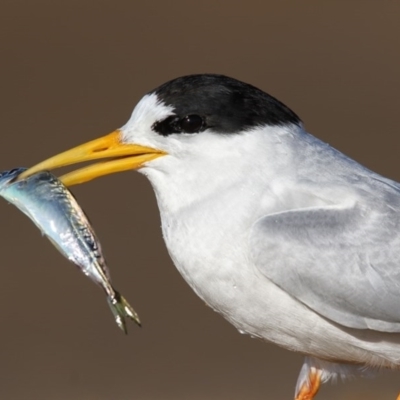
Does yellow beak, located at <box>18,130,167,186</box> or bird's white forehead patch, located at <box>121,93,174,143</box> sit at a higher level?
bird's white forehead patch, located at <box>121,93,174,143</box>

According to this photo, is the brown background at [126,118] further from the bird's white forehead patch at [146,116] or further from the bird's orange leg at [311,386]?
the bird's white forehead patch at [146,116]

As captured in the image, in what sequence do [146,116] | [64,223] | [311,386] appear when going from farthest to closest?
[311,386]
[146,116]
[64,223]

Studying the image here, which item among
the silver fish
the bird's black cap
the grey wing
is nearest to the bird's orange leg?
the grey wing

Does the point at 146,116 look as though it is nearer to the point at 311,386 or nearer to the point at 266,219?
the point at 266,219

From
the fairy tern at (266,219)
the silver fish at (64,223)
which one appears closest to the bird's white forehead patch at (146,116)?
the fairy tern at (266,219)

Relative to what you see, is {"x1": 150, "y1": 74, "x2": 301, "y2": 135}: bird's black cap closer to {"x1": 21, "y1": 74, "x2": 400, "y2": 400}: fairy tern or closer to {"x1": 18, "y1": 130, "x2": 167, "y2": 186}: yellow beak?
{"x1": 21, "y1": 74, "x2": 400, "y2": 400}: fairy tern

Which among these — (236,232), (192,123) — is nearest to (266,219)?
(236,232)
